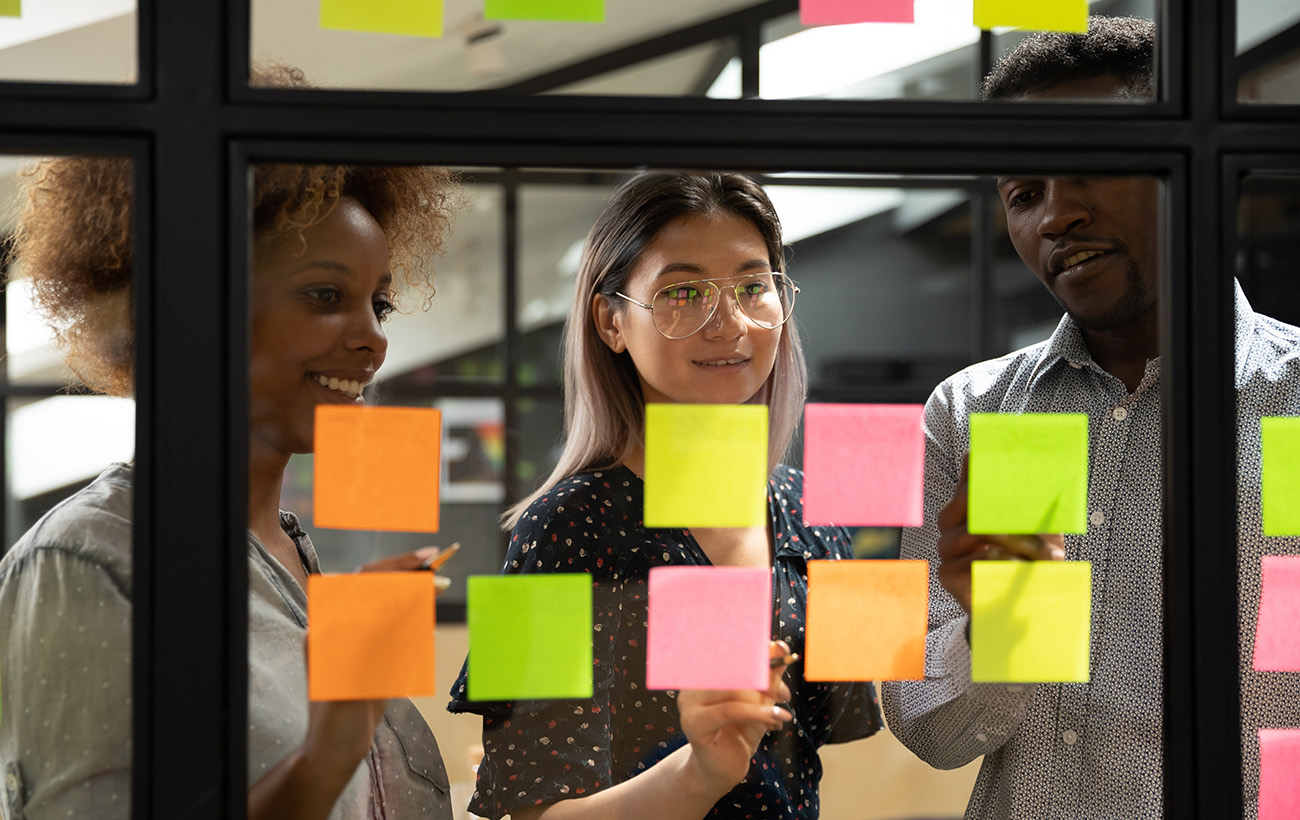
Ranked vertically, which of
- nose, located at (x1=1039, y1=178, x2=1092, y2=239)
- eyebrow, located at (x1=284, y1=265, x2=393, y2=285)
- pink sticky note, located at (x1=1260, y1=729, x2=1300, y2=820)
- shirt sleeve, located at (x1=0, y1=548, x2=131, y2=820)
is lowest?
pink sticky note, located at (x1=1260, y1=729, x2=1300, y2=820)

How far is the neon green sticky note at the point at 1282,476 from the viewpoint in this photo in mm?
875

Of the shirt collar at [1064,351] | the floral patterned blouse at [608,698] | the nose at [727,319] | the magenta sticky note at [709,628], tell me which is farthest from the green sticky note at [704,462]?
the shirt collar at [1064,351]

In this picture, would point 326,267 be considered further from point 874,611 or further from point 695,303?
point 874,611

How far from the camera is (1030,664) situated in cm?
86

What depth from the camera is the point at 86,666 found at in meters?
0.83

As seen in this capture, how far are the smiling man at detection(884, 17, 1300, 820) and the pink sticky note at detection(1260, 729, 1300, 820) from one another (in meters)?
0.08

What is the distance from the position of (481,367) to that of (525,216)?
0.88 meters

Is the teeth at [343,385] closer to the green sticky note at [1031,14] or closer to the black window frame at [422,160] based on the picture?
the black window frame at [422,160]

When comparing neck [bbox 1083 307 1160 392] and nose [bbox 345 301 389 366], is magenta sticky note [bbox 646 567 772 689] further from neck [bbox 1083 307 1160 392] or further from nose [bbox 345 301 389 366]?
neck [bbox 1083 307 1160 392]

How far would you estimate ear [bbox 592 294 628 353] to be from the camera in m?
1.20

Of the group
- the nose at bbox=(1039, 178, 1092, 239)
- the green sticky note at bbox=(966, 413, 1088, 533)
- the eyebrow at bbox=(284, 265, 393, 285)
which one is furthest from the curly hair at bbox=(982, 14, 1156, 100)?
the eyebrow at bbox=(284, 265, 393, 285)

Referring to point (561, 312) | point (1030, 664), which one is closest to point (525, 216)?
point (561, 312)

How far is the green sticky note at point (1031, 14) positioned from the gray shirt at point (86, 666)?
0.78 metres

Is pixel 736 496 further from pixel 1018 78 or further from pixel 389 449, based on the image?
pixel 1018 78
